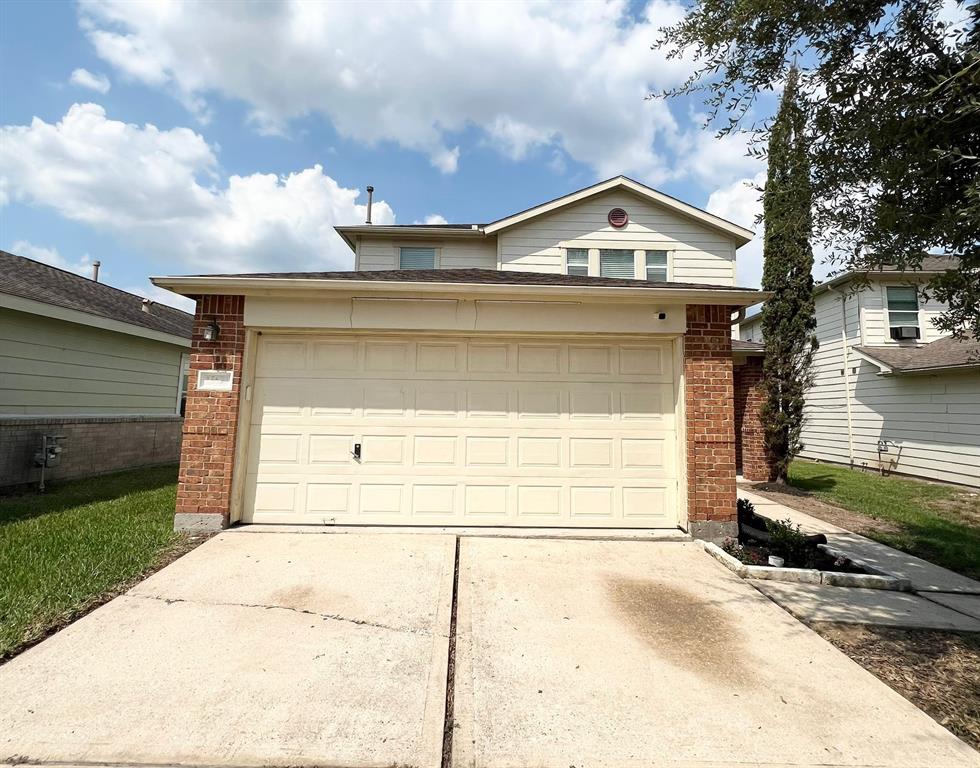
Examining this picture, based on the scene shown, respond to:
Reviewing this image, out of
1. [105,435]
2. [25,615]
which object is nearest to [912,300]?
[25,615]

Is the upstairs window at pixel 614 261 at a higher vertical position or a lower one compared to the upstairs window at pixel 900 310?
higher

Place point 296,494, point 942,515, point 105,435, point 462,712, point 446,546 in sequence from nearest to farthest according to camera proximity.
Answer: point 462,712 → point 446,546 → point 296,494 → point 942,515 → point 105,435

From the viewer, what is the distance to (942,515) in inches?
297

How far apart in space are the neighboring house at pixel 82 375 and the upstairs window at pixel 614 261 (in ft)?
36.6

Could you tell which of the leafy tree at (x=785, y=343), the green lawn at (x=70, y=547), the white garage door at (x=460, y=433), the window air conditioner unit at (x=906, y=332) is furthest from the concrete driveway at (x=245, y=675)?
the window air conditioner unit at (x=906, y=332)

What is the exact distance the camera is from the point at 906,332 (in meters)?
12.9

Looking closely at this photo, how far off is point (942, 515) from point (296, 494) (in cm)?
1029

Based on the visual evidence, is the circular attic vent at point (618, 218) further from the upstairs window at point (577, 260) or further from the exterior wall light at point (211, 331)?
the exterior wall light at point (211, 331)

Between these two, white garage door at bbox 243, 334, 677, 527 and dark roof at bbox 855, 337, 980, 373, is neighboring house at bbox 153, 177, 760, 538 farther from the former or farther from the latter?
dark roof at bbox 855, 337, 980, 373

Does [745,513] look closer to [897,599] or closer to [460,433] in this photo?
[897,599]

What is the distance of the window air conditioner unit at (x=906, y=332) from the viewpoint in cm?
1288

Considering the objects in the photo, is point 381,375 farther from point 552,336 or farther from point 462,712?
point 462,712

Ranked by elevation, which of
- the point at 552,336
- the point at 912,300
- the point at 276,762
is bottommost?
the point at 276,762

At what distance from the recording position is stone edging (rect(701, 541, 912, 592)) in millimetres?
4371
